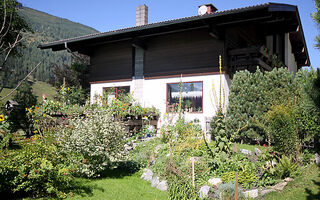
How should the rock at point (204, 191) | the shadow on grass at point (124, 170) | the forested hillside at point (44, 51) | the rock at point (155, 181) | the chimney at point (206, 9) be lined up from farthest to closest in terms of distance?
1. the forested hillside at point (44, 51)
2. the chimney at point (206, 9)
3. the shadow on grass at point (124, 170)
4. the rock at point (155, 181)
5. the rock at point (204, 191)

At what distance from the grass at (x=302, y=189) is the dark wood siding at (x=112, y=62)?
9.91m

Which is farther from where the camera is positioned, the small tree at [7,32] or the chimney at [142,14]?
the chimney at [142,14]

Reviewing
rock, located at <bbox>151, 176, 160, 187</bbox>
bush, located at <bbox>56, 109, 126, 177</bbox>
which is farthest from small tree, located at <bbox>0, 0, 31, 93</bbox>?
rock, located at <bbox>151, 176, 160, 187</bbox>

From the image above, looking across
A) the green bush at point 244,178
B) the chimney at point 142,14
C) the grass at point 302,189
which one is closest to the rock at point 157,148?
the green bush at point 244,178

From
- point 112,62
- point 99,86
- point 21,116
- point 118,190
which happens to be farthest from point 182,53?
point 21,116

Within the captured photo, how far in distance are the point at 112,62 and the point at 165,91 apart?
153 inches

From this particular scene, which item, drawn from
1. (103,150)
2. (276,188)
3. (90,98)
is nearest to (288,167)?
(276,188)

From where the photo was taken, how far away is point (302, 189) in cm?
472

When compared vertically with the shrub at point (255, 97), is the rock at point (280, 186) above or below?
below

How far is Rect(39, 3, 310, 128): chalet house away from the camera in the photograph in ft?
33.7

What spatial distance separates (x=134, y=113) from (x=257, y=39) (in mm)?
8631

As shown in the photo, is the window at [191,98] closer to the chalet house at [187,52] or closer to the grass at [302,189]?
the chalet house at [187,52]

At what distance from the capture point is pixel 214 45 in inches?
446

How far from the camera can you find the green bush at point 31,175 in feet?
13.8
